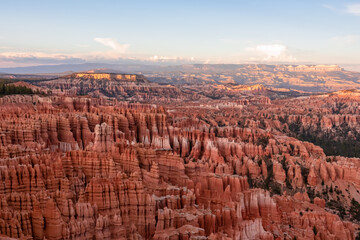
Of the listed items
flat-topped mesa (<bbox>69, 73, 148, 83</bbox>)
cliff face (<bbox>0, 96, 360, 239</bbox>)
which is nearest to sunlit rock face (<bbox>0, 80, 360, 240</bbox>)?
cliff face (<bbox>0, 96, 360, 239</bbox>)

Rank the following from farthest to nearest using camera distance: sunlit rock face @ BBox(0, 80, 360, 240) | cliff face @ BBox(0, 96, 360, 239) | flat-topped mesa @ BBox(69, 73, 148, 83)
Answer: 1. flat-topped mesa @ BBox(69, 73, 148, 83)
2. sunlit rock face @ BBox(0, 80, 360, 240)
3. cliff face @ BBox(0, 96, 360, 239)

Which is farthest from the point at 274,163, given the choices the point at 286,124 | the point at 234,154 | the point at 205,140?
the point at 286,124

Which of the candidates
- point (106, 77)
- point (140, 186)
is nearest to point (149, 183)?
point (140, 186)

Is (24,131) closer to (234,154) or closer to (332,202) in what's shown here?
(234,154)

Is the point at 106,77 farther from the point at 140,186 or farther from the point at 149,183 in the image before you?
the point at 140,186

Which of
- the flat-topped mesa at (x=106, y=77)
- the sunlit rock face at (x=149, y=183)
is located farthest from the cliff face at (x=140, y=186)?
the flat-topped mesa at (x=106, y=77)

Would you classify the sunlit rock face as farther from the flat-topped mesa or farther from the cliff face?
the flat-topped mesa

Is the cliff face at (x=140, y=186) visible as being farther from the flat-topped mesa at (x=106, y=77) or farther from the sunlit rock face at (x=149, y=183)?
the flat-topped mesa at (x=106, y=77)
